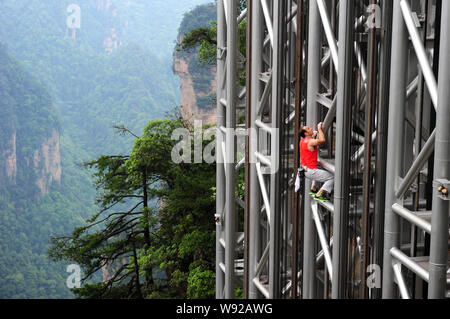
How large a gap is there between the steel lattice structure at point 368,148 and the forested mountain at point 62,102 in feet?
144

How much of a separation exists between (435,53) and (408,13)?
533mm

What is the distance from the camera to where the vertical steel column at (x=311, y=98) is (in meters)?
7.80

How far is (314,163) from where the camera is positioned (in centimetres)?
760

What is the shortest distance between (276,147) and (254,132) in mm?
1079

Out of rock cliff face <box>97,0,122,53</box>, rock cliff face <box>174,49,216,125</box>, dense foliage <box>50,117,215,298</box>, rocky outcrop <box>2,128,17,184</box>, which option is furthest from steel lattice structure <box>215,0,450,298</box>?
rock cliff face <box>97,0,122,53</box>

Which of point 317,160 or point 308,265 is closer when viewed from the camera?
point 317,160

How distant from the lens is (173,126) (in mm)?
27969

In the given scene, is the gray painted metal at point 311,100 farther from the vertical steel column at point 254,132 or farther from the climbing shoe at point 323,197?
the vertical steel column at point 254,132

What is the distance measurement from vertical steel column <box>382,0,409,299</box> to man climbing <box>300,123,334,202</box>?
4.34ft

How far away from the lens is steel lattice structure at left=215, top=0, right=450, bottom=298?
5.54 metres

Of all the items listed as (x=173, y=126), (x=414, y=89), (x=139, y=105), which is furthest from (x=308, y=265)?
(x=139, y=105)

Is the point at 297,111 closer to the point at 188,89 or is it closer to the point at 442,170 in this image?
the point at 442,170

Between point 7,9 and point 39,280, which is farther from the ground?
point 7,9
